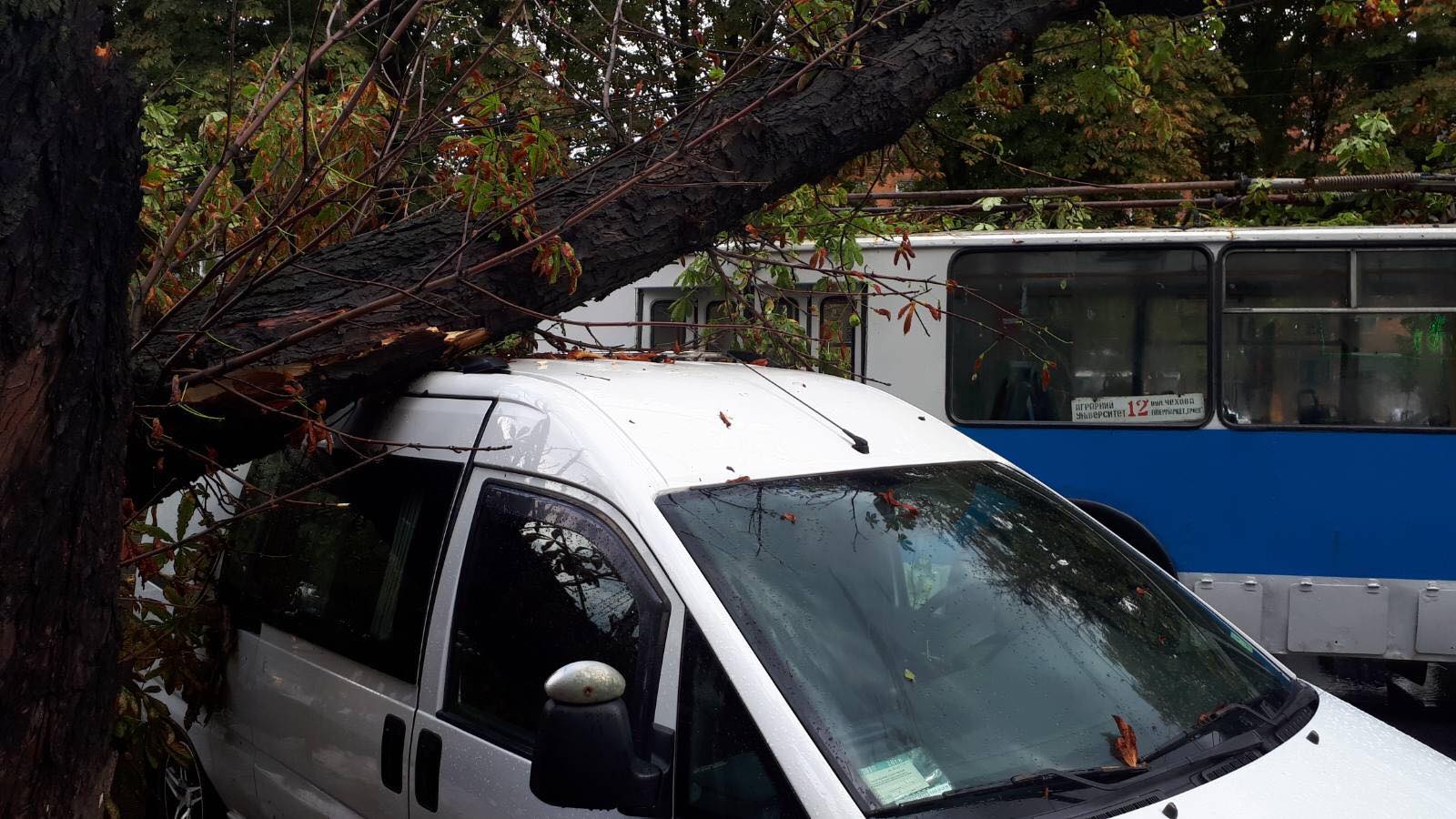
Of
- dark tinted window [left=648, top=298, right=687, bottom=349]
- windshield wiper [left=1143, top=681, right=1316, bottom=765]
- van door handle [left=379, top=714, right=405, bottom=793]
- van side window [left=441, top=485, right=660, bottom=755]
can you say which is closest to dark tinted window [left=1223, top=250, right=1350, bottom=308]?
dark tinted window [left=648, top=298, right=687, bottom=349]

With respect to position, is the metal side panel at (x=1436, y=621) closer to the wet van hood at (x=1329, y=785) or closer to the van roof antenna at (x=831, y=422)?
the wet van hood at (x=1329, y=785)

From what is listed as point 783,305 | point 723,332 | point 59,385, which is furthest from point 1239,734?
point 783,305

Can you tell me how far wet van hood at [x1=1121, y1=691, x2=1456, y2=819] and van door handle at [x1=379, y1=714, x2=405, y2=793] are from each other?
1.74m

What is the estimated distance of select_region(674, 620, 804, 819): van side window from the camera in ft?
7.19

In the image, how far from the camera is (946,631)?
2.63 m

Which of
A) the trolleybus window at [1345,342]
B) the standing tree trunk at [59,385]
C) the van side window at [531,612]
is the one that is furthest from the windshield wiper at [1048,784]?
the trolleybus window at [1345,342]

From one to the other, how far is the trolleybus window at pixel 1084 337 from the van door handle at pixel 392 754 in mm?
5284

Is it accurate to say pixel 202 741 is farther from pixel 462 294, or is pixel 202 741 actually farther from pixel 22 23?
pixel 22 23

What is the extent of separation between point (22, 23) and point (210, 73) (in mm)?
11381

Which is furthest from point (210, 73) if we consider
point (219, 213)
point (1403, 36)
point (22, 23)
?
point (1403, 36)

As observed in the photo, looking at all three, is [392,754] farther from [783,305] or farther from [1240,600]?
[1240,600]

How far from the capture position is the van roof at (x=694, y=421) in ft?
9.03

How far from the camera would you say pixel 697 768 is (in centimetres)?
228

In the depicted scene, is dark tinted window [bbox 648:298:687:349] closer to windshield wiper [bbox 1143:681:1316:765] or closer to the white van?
the white van
